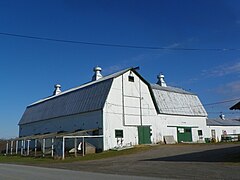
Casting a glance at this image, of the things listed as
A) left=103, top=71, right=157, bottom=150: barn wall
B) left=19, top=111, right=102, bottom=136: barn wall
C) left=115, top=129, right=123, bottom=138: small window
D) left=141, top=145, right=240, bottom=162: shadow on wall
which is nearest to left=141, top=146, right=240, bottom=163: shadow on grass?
left=141, top=145, right=240, bottom=162: shadow on wall

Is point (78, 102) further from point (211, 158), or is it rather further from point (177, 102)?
point (211, 158)

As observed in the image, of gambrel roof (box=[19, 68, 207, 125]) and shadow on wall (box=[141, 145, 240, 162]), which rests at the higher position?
gambrel roof (box=[19, 68, 207, 125])

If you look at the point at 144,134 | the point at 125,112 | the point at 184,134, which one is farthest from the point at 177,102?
the point at 125,112

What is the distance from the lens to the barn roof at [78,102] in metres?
36.2

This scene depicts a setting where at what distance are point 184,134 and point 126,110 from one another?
1103 cm

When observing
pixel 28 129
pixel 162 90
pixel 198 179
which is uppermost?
pixel 162 90

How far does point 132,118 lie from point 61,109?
10796 millimetres

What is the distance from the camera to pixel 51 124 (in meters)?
44.2

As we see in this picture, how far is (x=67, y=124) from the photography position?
132 ft

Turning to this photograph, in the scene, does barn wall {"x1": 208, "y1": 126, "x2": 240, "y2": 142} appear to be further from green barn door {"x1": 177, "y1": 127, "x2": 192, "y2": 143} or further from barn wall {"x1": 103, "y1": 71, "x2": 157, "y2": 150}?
barn wall {"x1": 103, "y1": 71, "x2": 157, "y2": 150}

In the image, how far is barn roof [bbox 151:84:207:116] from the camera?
42.2m

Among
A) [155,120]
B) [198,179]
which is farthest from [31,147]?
[198,179]

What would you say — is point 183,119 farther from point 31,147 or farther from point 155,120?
point 31,147

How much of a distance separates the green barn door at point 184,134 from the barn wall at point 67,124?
13332mm
